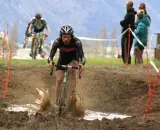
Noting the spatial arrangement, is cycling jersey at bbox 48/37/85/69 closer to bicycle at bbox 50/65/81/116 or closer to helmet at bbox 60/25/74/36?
helmet at bbox 60/25/74/36

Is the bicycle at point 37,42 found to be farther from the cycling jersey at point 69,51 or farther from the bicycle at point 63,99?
the bicycle at point 63,99

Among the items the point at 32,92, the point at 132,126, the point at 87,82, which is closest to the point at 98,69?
the point at 87,82

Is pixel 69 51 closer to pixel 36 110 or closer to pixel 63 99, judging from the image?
pixel 63 99

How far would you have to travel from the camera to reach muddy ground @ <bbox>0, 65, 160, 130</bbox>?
1055cm

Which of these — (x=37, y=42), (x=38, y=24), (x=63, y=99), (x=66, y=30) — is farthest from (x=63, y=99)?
(x=37, y=42)

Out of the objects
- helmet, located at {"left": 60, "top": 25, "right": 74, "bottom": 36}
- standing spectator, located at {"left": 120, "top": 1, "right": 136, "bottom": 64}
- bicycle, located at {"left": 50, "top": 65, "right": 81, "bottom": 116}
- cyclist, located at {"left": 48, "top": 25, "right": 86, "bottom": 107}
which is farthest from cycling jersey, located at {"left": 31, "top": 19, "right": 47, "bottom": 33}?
helmet, located at {"left": 60, "top": 25, "right": 74, "bottom": 36}

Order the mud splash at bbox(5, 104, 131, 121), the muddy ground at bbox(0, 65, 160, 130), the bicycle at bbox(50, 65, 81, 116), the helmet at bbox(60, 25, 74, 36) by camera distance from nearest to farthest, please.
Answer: the muddy ground at bbox(0, 65, 160, 130) < the helmet at bbox(60, 25, 74, 36) < the bicycle at bbox(50, 65, 81, 116) < the mud splash at bbox(5, 104, 131, 121)

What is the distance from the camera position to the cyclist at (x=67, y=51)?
12.2 m

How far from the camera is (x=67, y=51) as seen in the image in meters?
12.7

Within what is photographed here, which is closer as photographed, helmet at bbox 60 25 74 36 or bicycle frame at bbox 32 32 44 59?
helmet at bbox 60 25 74 36

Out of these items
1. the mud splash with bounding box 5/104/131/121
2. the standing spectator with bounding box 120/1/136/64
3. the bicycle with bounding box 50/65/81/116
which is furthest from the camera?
the standing spectator with bounding box 120/1/136/64

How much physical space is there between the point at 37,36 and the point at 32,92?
680cm

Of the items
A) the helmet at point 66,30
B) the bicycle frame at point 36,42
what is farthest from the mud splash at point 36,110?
the bicycle frame at point 36,42

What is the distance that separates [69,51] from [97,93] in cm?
408
